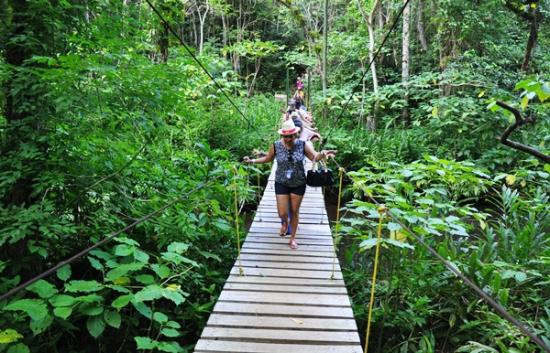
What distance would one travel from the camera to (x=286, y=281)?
286 cm

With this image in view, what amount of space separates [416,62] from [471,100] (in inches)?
129

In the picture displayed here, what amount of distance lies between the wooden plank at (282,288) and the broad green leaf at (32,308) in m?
1.09

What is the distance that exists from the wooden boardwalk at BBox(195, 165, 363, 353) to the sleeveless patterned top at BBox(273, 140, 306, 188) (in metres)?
0.60

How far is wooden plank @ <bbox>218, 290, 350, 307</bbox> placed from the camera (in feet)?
8.33

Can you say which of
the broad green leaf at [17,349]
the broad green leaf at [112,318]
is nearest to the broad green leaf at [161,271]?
the broad green leaf at [112,318]

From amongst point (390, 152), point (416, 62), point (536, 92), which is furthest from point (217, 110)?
point (536, 92)

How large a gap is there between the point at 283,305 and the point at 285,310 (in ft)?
0.22

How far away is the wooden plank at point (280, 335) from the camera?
84.4 inches

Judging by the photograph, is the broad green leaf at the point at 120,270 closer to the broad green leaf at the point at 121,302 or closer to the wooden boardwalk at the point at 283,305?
the broad green leaf at the point at 121,302

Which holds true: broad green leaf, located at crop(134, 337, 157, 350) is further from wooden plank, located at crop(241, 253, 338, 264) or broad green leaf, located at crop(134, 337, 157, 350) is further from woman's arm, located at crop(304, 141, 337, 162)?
woman's arm, located at crop(304, 141, 337, 162)

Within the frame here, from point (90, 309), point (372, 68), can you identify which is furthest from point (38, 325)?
point (372, 68)

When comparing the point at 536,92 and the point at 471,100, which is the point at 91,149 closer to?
the point at 536,92

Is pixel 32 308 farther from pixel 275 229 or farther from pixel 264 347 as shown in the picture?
pixel 275 229

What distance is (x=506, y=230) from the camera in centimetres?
380
